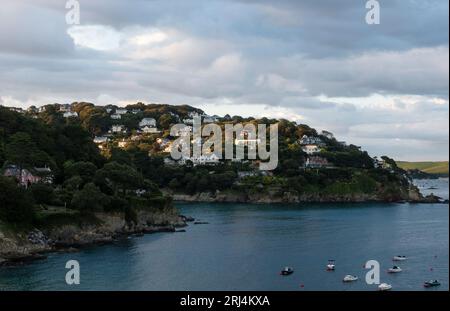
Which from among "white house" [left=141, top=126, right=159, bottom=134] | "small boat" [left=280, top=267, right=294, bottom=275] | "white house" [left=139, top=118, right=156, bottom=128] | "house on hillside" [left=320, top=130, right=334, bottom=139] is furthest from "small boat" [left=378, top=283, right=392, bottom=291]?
"white house" [left=139, top=118, right=156, bottom=128]

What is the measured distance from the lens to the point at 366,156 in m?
120

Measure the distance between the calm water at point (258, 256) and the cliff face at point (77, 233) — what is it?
188cm

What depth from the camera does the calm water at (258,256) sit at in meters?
34.8

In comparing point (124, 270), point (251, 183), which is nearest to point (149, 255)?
point (124, 270)

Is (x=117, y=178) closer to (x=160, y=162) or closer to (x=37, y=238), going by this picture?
(x=37, y=238)

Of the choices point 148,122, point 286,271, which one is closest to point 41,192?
point 286,271

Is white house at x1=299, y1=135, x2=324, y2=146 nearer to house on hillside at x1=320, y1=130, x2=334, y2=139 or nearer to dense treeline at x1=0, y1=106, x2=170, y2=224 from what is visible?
house on hillside at x1=320, y1=130, x2=334, y2=139

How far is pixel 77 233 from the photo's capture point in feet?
156

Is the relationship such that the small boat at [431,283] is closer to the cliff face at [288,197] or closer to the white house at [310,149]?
the cliff face at [288,197]

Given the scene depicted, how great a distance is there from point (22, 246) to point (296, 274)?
20191 mm

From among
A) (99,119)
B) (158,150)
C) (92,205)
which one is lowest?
(92,205)

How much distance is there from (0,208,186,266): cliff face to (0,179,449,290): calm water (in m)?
1.88

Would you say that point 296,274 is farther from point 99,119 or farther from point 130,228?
point 99,119

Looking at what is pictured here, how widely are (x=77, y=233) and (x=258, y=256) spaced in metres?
15.7
